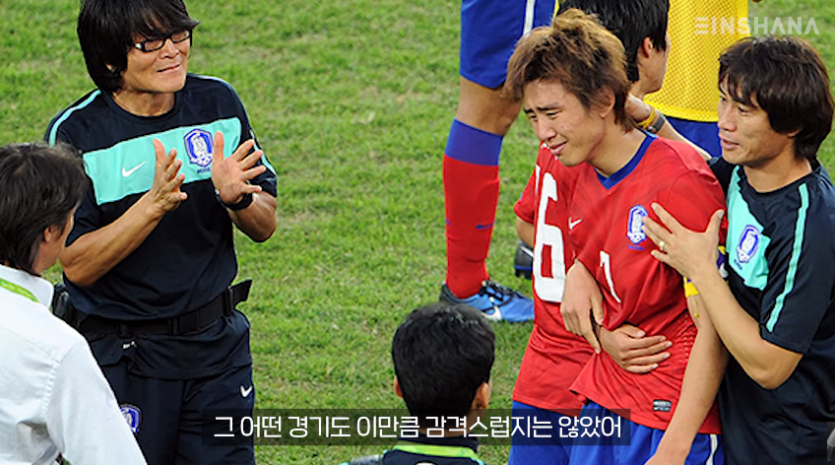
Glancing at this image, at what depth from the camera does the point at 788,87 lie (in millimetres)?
2701

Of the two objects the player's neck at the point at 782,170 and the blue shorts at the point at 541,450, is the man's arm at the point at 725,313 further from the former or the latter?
the blue shorts at the point at 541,450

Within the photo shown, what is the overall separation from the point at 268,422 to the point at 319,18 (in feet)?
15.1

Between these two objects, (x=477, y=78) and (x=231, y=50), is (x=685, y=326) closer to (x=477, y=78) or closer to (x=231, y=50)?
(x=477, y=78)

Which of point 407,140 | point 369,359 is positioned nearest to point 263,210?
point 369,359

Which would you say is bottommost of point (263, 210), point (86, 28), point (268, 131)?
point (268, 131)

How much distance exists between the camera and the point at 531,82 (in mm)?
2959

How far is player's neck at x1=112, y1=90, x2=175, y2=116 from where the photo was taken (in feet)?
11.1

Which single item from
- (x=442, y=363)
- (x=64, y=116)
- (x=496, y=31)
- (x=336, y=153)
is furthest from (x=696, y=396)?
(x=336, y=153)

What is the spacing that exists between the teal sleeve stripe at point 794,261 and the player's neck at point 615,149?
0.45m

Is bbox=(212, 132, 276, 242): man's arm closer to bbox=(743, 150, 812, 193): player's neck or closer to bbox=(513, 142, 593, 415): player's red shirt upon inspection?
bbox=(513, 142, 593, 415): player's red shirt

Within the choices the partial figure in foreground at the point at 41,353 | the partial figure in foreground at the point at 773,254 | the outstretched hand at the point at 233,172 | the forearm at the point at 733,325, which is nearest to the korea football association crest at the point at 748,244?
the partial figure in foreground at the point at 773,254

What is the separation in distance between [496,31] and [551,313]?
221cm

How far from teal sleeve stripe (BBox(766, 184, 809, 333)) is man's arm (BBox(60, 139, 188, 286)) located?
1620 mm

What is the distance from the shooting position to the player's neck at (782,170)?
2758 mm
